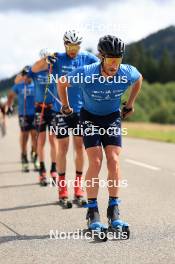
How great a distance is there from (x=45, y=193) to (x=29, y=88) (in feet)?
14.2

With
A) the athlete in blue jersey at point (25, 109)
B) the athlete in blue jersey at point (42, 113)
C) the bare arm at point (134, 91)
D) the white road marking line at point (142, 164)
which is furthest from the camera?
the athlete in blue jersey at point (25, 109)

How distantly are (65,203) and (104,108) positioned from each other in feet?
6.67

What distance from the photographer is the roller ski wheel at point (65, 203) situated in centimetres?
850

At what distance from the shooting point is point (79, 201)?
8.86 meters

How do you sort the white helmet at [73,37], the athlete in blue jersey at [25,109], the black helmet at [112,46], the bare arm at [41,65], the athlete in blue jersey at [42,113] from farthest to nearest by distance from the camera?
the athlete in blue jersey at [25,109] < the athlete in blue jersey at [42,113] < the bare arm at [41,65] < the white helmet at [73,37] < the black helmet at [112,46]

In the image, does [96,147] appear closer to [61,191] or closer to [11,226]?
[11,226]

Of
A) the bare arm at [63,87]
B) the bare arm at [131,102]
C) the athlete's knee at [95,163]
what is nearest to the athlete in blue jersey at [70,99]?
the bare arm at [131,102]

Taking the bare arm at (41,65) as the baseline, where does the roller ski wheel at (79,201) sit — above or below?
below

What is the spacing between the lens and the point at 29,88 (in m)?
13.9

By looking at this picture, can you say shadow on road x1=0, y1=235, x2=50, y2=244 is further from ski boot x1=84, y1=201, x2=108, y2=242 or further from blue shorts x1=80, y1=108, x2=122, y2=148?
blue shorts x1=80, y1=108, x2=122, y2=148

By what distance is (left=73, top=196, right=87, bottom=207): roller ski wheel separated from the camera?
28.5ft

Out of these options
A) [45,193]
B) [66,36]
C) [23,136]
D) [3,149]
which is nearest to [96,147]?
[66,36]

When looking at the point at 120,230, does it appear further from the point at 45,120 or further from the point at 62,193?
the point at 45,120

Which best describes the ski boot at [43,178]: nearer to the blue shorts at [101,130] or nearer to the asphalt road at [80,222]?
the asphalt road at [80,222]
